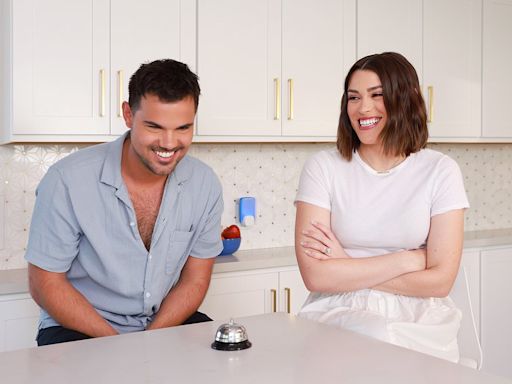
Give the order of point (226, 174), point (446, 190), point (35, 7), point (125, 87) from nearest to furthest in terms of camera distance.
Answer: point (446, 190), point (35, 7), point (125, 87), point (226, 174)

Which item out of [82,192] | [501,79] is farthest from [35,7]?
[501,79]

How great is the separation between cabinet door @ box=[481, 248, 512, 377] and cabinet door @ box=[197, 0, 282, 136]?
1485mm

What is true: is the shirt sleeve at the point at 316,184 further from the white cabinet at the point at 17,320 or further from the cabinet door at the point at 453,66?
the cabinet door at the point at 453,66

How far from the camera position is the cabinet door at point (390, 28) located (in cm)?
361

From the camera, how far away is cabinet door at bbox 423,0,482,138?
12.6ft

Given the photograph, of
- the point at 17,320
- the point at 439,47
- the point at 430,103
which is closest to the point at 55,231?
the point at 17,320

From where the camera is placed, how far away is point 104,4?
293cm

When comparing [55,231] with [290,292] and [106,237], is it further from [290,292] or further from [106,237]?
[290,292]

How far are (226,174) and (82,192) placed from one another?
1498mm

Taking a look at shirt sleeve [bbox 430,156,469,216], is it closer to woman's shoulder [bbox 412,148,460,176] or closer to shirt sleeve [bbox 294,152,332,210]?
woman's shoulder [bbox 412,148,460,176]

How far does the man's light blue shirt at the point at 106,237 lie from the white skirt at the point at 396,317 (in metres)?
0.49

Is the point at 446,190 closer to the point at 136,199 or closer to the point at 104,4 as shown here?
the point at 136,199

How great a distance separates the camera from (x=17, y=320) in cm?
273

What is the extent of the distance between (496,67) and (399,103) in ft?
7.17
